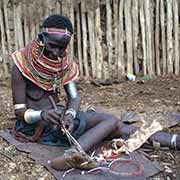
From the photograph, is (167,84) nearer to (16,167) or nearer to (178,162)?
(178,162)

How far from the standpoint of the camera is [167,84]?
7105 mm

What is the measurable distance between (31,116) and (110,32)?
10.6 feet

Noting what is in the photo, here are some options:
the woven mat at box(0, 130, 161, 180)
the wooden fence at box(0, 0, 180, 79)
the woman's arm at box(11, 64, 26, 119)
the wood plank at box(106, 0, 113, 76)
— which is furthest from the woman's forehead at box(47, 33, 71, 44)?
the wood plank at box(106, 0, 113, 76)

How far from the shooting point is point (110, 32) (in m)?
7.32

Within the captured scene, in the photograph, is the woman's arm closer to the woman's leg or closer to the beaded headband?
the beaded headband

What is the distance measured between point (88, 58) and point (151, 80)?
917 millimetres

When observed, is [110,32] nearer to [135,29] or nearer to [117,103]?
[135,29]

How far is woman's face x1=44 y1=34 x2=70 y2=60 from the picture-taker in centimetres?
426

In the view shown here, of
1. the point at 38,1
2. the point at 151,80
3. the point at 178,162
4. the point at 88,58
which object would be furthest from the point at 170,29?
the point at 178,162

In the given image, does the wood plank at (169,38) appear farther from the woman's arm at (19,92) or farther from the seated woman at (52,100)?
the woman's arm at (19,92)

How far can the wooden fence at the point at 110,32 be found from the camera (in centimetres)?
720

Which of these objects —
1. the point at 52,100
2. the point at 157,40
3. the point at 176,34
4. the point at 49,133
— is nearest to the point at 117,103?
the point at 157,40

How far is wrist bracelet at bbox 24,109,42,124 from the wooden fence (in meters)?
3.00

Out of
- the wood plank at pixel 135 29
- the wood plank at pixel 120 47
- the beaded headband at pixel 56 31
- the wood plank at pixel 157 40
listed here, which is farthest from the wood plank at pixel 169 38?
the beaded headband at pixel 56 31
